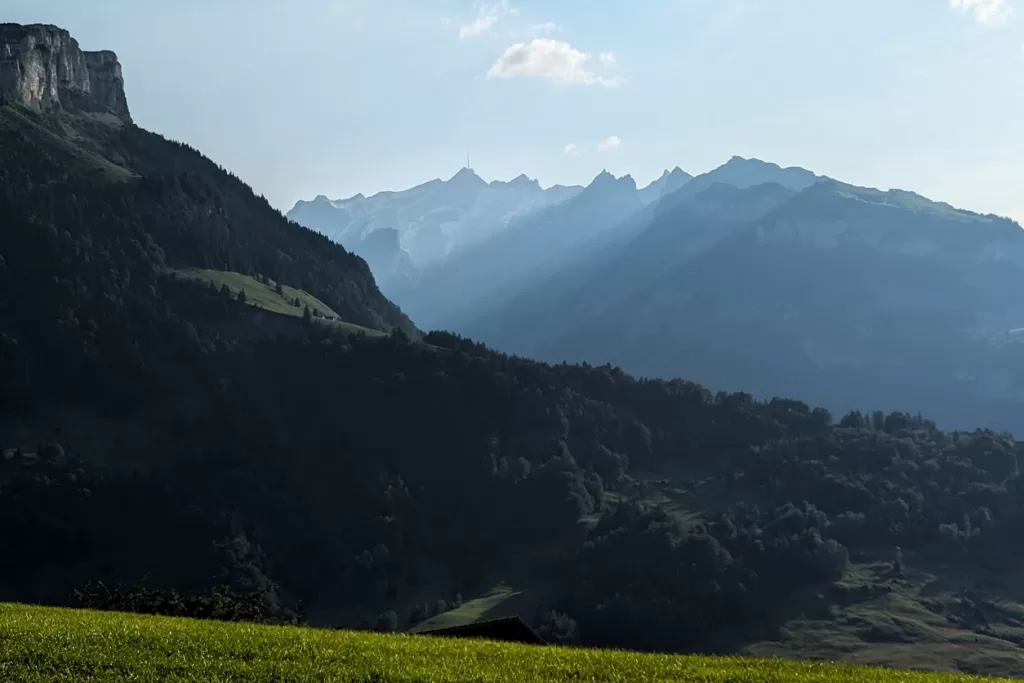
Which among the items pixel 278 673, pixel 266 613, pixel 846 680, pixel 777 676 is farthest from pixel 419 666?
pixel 266 613

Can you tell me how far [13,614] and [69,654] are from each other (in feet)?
29.4

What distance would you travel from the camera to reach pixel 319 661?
3562 centimetres

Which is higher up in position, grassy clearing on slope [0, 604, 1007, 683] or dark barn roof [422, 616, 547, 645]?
grassy clearing on slope [0, 604, 1007, 683]

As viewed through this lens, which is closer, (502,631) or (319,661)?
(319,661)

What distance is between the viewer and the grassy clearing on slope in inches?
1346

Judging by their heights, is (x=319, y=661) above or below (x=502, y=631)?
above

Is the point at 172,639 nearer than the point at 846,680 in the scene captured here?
No

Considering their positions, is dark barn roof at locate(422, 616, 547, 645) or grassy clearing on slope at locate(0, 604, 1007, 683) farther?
dark barn roof at locate(422, 616, 547, 645)

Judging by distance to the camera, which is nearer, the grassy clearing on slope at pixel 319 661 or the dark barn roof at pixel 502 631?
the grassy clearing on slope at pixel 319 661

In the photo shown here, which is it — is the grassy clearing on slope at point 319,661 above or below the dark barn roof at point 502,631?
above

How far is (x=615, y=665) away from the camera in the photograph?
36.2m

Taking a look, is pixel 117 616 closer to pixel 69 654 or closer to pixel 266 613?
pixel 69 654

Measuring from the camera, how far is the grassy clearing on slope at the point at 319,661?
112 feet

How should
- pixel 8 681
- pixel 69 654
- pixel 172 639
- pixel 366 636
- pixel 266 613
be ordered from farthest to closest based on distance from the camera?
pixel 266 613
pixel 366 636
pixel 172 639
pixel 69 654
pixel 8 681
